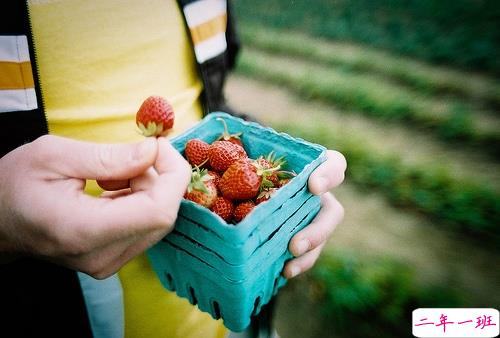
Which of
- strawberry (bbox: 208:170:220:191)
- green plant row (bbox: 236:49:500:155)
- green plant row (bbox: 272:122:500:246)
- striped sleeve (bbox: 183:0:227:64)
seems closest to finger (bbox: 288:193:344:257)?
strawberry (bbox: 208:170:220:191)

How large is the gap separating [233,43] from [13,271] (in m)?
0.80

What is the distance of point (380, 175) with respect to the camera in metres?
2.71

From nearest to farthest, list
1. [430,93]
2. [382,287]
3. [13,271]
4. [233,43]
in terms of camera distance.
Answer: [13,271]
[233,43]
[382,287]
[430,93]

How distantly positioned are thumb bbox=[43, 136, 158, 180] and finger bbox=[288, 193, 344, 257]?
1.21 feet

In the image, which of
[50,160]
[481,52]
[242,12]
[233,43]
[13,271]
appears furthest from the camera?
[242,12]

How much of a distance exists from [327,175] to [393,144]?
2493 millimetres

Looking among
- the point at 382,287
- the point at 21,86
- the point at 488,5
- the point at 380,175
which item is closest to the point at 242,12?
the point at 488,5

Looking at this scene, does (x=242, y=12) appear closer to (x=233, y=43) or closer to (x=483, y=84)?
(x=483, y=84)

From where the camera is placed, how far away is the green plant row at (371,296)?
1.88 metres

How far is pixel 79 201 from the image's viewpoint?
2.20ft

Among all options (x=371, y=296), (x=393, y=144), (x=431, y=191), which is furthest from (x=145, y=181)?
(x=393, y=144)

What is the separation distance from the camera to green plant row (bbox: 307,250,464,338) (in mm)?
1880

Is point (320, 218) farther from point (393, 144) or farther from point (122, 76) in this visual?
point (393, 144)

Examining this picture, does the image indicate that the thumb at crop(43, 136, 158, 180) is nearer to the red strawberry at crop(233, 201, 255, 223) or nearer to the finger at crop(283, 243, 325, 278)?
the red strawberry at crop(233, 201, 255, 223)
